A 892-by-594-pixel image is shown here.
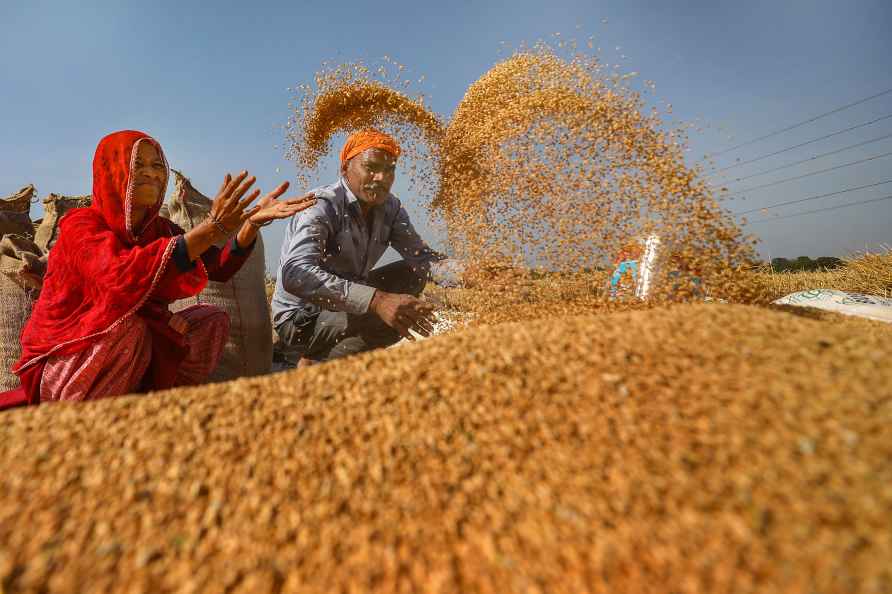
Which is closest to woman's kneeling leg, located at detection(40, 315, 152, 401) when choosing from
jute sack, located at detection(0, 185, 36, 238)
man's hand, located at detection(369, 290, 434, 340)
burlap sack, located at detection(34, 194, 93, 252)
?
man's hand, located at detection(369, 290, 434, 340)

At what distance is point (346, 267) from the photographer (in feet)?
11.1

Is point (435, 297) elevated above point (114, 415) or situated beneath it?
elevated above

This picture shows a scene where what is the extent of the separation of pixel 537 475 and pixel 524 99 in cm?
303

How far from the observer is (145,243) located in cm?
210

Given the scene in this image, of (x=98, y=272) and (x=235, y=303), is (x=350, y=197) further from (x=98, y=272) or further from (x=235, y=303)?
(x=98, y=272)

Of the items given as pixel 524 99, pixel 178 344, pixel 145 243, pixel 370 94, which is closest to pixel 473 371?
pixel 178 344

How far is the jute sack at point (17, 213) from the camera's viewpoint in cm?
306

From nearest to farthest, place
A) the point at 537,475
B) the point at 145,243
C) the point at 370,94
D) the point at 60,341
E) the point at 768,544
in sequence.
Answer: the point at 768,544 → the point at 537,475 → the point at 60,341 → the point at 145,243 → the point at 370,94

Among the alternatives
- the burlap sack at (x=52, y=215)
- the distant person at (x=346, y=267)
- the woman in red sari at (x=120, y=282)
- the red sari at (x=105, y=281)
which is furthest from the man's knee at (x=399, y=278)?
the burlap sack at (x=52, y=215)

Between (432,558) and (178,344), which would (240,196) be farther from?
(432,558)

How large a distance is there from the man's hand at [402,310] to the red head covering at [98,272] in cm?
108

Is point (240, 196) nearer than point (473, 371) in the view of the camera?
No

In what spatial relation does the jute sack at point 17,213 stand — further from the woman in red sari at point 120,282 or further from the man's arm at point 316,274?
the man's arm at point 316,274

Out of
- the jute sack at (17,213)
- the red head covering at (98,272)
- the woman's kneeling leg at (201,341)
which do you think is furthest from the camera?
the jute sack at (17,213)
